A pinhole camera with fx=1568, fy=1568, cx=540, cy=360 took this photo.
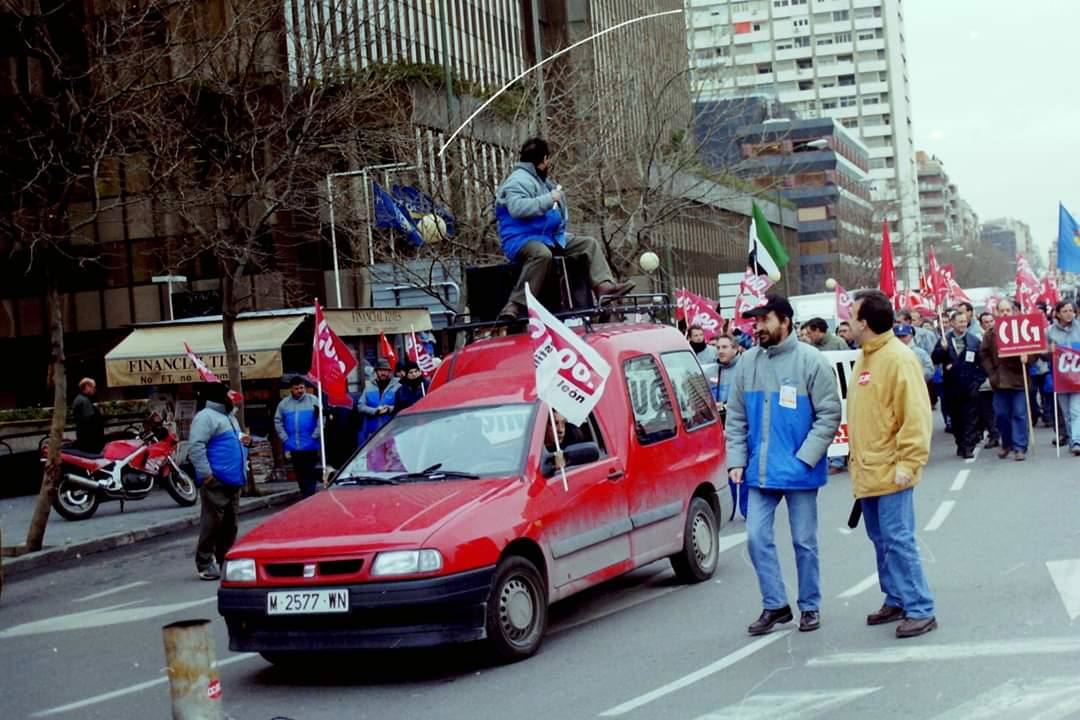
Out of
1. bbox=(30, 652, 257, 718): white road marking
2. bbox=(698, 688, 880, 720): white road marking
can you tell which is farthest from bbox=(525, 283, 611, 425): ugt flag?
bbox=(698, 688, 880, 720): white road marking

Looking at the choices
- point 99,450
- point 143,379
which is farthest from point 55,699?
point 143,379

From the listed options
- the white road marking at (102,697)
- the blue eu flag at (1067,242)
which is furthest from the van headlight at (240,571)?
the blue eu flag at (1067,242)

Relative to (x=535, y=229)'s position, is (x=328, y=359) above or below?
below

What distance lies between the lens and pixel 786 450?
8.86 meters

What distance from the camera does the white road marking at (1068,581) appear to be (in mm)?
8849

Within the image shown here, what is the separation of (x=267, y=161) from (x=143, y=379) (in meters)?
6.02

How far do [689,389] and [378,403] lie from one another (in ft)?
37.0

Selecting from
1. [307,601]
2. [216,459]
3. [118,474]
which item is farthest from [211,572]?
[118,474]

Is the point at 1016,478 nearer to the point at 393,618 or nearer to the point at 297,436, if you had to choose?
the point at 297,436

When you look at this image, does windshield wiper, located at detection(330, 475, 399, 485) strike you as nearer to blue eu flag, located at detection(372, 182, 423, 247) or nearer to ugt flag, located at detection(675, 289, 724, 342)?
ugt flag, located at detection(675, 289, 724, 342)

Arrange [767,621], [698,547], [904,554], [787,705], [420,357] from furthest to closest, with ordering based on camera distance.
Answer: [420,357] → [698,547] → [767,621] → [904,554] → [787,705]

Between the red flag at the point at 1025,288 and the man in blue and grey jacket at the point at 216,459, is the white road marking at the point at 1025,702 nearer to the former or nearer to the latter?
the man in blue and grey jacket at the point at 216,459

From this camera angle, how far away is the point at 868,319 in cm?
867

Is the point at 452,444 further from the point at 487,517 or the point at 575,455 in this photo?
the point at 487,517
